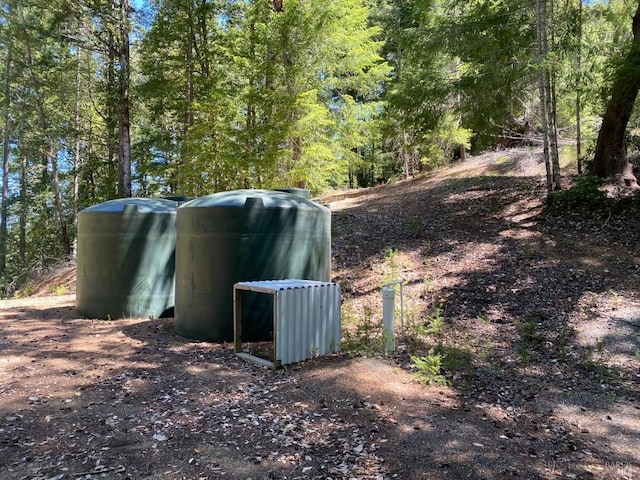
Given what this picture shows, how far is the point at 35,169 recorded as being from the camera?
22891 mm

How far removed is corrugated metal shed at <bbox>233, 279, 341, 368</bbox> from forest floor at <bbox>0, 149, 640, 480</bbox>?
0.72 feet

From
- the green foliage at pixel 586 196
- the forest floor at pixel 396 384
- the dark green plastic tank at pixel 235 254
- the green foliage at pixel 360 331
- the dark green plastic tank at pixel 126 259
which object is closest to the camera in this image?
the forest floor at pixel 396 384

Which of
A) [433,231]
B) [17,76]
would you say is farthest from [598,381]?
[17,76]

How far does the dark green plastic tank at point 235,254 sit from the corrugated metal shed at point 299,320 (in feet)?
1.88

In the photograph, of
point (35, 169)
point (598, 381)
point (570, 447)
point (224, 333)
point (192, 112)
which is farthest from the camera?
point (35, 169)

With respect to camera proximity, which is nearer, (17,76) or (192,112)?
(192,112)

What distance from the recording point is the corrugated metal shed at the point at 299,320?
5105 millimetres

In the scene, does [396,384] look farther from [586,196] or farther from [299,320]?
[586,196]

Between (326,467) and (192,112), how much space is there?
14.0m

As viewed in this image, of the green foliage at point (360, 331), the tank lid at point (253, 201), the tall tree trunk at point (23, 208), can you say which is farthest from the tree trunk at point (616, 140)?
the tall tree trunk at point (23, 208)

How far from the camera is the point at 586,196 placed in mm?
9914

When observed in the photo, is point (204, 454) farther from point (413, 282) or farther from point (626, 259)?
point (626, 259)

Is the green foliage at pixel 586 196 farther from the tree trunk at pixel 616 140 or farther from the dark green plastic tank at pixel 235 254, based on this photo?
the dark green plastic tank at pixel 235 254

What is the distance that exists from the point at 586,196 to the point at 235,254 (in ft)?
26.4
